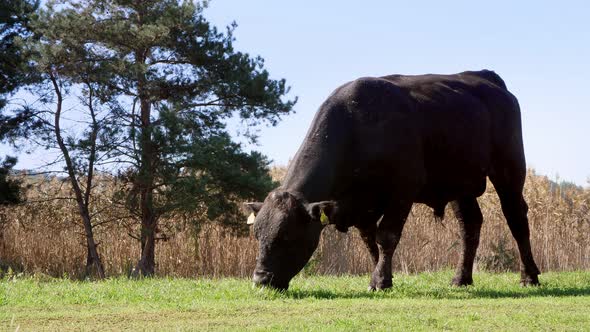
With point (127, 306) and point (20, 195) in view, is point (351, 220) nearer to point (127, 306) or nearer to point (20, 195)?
point (127, 306)

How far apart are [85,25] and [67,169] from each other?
131 inches

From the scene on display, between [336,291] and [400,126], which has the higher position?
[400,126]

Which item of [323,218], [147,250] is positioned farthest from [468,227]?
[147,250]

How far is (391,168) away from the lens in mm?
10250

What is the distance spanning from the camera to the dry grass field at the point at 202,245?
17766 mm

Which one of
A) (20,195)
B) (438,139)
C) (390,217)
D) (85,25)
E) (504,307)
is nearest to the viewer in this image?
(504,307)

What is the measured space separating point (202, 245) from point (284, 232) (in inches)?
343

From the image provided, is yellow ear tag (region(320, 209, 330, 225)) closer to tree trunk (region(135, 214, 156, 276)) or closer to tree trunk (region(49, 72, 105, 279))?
tree trunk (region(135, 214, 156, 276))

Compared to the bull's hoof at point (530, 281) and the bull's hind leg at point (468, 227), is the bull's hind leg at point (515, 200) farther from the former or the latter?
the bull's hind leg at point (468, 227)

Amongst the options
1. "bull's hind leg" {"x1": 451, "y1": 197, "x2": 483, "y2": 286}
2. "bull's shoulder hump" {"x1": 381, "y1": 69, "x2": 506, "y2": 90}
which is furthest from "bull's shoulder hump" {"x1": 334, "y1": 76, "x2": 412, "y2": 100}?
"bull's hind leg" {"x1": 451, "y1": 197, "x2": 483, "y2": 286}

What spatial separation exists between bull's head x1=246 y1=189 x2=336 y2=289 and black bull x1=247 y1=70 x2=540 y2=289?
12 millimetres

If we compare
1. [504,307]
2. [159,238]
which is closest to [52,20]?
[159,238]

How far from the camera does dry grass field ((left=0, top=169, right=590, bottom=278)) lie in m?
17.8

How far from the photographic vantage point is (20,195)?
62.8ft
